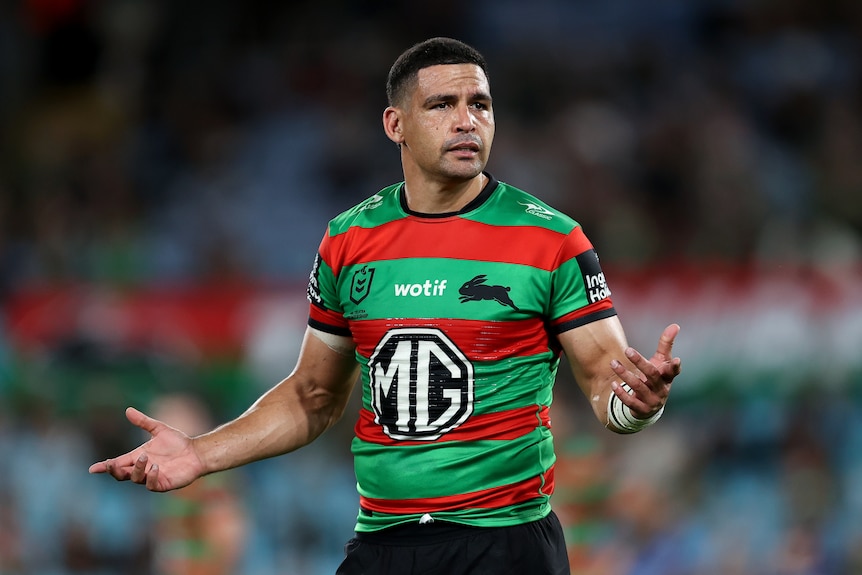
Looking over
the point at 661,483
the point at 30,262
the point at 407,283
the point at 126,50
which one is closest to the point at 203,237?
the point at 30,262

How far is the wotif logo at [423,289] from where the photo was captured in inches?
172

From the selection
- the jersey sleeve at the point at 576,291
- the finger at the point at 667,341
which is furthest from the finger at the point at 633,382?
the jersey sleeve at the point at 576,291

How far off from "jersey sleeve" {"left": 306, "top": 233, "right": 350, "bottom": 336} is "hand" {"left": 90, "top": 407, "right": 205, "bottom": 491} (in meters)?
0.62

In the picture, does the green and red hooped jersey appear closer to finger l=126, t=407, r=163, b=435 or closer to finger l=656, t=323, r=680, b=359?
finger l=656, t=323, r=680, b=359

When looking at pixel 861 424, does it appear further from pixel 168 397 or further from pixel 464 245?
pixel 464 245

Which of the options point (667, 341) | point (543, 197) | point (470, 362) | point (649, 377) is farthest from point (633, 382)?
point (543, 197)

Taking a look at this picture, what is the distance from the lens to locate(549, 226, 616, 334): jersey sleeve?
4297 millimetres

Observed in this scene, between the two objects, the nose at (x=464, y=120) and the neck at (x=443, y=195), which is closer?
the nose at (x=464, y=120)

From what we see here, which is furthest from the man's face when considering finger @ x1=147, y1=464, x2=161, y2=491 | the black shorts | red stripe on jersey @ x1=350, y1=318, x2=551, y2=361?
finger @ x1=147, y1=464, x2=161, y2=491

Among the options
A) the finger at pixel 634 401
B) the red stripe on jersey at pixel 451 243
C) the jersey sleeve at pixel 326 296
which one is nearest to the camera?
the finger at pixel 634 401

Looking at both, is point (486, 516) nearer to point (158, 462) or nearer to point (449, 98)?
point (158, 462)

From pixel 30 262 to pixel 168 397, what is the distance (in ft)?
7.86

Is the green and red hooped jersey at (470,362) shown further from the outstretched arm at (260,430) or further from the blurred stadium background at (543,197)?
the blurred stadium background at (543,197)

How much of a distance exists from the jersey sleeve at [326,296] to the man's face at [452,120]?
468 millimetres
